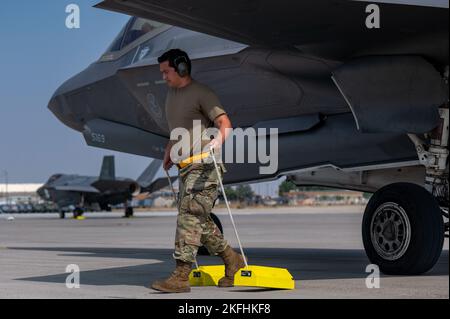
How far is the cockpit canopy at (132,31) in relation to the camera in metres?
13.3

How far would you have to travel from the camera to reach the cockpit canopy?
1331 cm

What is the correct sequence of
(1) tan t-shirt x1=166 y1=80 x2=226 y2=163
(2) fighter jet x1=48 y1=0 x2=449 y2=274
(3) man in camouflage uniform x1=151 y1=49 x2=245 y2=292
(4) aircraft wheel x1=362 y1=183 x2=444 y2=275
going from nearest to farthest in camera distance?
(3) man in camouflage uniform x1=151 y1=49 x2=245 y2=292
(1) tan t-shirt x1=166 y1=80 x2=226 y2=163
(2) fighter jet x1=48 y1=0 x2=449 y2=274
(4) aircraft wheel x1=362 y1=183 x2=444 y2=275

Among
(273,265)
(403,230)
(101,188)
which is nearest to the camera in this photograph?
(403,230)

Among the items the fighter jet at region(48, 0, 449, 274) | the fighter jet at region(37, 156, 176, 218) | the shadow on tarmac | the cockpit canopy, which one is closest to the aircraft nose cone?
the cockpit canopy

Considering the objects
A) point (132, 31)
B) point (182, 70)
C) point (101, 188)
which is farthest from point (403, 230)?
point (101, 188)

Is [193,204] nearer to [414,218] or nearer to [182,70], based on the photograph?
[182,70]

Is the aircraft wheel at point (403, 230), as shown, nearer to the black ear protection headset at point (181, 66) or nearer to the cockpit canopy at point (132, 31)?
the black ear protection headset at point (181, 66)

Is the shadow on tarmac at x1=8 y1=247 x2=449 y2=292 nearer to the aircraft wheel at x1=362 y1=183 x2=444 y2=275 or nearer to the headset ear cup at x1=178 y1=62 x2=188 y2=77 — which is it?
the aircraft wheel at x1=362 y1=183 x2=444 y2=275

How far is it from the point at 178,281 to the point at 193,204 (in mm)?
709

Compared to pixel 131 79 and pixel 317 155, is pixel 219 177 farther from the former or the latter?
pixel 131 79

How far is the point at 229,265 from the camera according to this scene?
7.73 metres

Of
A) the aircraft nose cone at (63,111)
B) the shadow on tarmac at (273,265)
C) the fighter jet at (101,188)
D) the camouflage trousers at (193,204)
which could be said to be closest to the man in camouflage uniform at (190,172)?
the camouflage trousers at (193,204)

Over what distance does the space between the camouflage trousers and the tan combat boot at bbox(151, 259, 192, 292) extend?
8 cm

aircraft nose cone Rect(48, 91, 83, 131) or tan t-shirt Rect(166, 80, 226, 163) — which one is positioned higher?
aircraft nose cone Rect(48, 91, 83, 131)
